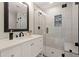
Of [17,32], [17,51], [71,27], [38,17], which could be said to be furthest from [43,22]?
[17,51]

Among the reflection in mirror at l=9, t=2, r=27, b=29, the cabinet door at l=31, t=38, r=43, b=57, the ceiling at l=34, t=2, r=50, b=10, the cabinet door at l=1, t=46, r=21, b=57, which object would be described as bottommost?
the cabinet door at l=31, t=38, r=43, b=57

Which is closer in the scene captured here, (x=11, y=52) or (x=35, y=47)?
(x=11, y=52)

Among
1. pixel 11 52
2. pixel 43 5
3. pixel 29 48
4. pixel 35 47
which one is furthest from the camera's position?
pixel 43 5

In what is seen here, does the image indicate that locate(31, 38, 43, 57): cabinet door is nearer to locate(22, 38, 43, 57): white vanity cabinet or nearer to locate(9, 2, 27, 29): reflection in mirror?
locate(22, 38, 43, 57): white vanity cabinet

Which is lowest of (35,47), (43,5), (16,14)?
(35,47)

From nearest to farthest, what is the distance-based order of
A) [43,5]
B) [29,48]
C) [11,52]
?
[11,52], [29,48], [43,5]

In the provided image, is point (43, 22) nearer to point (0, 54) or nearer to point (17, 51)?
point (17, 51)

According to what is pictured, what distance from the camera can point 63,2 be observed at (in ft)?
8.14

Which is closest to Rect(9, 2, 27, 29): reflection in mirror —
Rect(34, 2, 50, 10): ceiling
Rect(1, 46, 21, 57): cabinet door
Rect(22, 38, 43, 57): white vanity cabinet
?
Rect(22, 38, 43, 57): white vanity cabinet

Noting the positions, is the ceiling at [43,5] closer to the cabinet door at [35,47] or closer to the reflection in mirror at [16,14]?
the reflection in mirror at [16,14]

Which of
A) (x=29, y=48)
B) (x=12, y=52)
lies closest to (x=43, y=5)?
(x=29, y=48)

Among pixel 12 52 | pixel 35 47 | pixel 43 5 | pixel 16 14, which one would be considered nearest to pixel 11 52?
pixel 12 52

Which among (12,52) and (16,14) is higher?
(16,14)

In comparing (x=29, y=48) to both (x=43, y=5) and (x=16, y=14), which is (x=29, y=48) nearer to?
(x=16, y=14)
